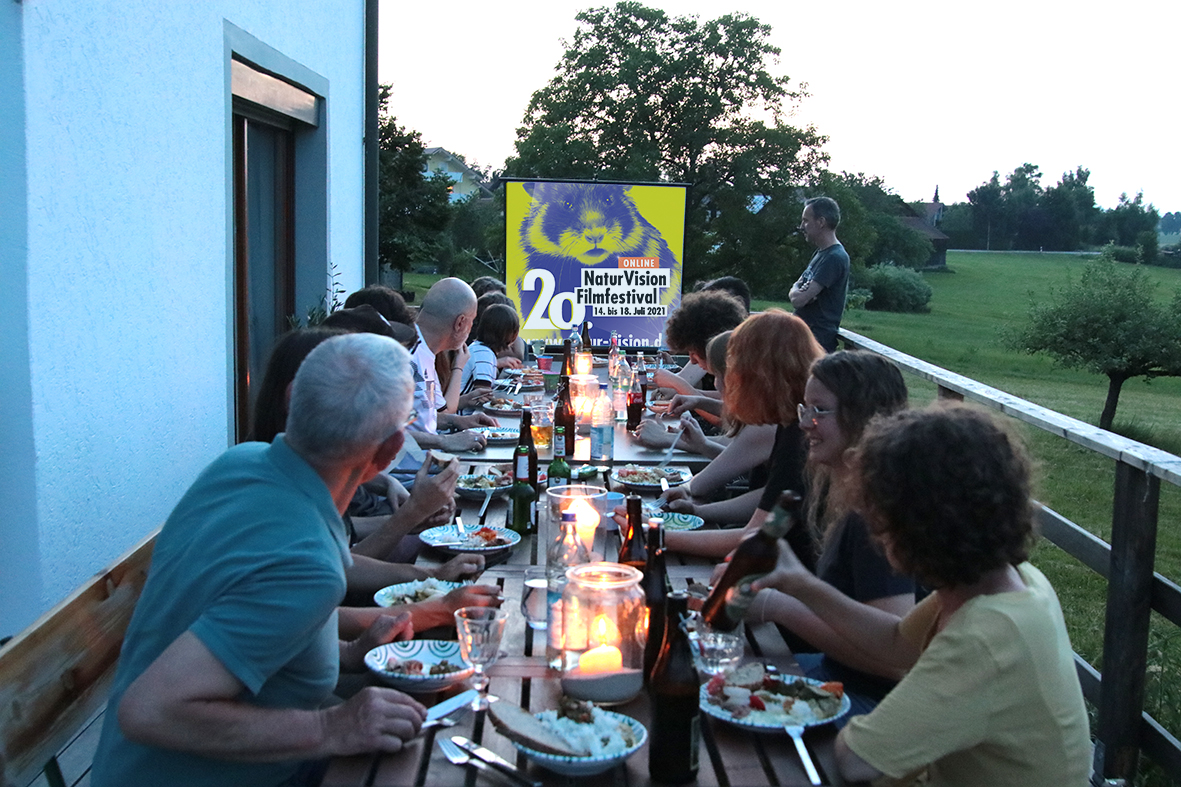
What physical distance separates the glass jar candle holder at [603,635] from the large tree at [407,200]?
87.5ft

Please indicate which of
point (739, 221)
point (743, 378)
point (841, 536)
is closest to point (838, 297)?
point (743, 378)

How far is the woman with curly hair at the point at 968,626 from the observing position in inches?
60.2

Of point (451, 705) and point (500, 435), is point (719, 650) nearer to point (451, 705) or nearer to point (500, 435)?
point (451, 705)

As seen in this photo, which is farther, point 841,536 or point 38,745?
point 841,536

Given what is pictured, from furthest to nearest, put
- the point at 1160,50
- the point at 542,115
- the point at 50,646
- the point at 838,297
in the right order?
the point at 542,115
the point at 1160,50
the point at 838,297
the point at 50,646

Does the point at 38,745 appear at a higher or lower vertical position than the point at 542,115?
lower

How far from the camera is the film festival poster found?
9383 mm

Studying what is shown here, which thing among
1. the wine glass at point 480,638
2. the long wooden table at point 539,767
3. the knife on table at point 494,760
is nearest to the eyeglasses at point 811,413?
the long wooden table at point 539,767

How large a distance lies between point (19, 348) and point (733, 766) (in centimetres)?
250

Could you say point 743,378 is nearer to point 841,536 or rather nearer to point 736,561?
point 841,536

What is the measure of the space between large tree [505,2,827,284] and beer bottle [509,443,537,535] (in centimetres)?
2495

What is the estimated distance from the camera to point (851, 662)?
2.13 meters

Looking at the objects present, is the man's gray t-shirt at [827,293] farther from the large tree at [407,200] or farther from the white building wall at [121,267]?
the large tree at [407,200]

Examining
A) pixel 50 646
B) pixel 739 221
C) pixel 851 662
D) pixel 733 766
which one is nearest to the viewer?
pixel 733 766
